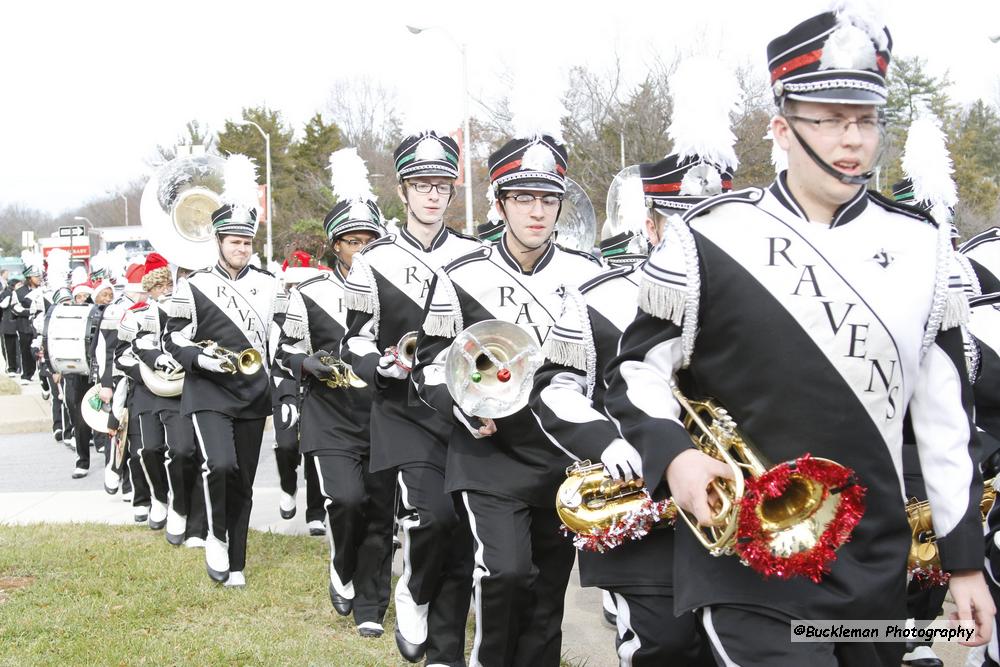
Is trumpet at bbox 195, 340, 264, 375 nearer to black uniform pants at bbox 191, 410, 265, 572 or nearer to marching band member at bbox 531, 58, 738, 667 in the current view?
black uniform pants at bbox 191, 410, 265, 572

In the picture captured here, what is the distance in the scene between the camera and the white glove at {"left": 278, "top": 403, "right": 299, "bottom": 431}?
8653 millimetres

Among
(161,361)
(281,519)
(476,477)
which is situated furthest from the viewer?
(281,519)

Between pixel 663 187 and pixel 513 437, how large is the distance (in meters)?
1.28

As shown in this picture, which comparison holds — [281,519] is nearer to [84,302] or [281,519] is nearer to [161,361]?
[161,361]

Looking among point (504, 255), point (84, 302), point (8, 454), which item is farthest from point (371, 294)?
point (8, 454)

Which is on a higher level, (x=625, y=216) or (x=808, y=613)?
(x=625, y=216)

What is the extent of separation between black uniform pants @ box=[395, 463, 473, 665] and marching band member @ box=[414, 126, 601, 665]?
0.48 metres

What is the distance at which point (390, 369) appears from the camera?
6.04m

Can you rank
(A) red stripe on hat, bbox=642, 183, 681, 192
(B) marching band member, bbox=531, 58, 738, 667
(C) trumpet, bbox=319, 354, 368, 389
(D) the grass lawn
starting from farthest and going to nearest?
(C) trumpet, bbox=319, 354, 368, 389 < (D) the grass lawn < (A) red stripe on hat, bbox=642, 183, 681, 192 < (B) marching band member, bbox=531, 58, 738, 667

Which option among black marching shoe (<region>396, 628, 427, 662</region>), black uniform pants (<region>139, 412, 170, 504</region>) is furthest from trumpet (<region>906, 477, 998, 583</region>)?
black uniform pants (<region>139, 412, 170, 504</region>)

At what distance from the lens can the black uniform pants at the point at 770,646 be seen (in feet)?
9.75

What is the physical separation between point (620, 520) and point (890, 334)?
120cm

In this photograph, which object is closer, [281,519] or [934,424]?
[934,424]

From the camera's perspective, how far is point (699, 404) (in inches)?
126
